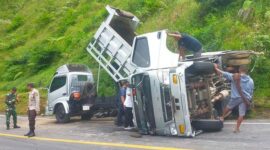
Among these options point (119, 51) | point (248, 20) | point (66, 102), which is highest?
point (248, 20)

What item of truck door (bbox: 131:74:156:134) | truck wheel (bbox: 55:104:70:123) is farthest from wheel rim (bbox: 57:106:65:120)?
truck door (bbox: 131:74:156:134)

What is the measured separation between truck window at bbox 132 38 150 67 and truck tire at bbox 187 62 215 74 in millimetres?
1083

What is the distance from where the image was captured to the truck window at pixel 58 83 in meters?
18.0

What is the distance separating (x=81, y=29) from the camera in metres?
32.8

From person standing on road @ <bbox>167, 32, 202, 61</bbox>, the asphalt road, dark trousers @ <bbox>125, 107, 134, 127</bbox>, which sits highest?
person standing on road @ <bbox>167, 32, 202, 61</bbox>

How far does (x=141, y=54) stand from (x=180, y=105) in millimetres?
1959

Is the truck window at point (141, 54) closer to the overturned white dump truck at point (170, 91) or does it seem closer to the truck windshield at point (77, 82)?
the overturned white dump truck at point (170, 91)

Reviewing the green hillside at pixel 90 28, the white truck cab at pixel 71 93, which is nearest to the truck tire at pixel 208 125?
the green hillside at pixel 90 28

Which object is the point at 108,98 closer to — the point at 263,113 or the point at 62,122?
the point at 62,122

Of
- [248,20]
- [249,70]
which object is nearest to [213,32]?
[248,20]

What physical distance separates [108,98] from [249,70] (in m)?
4.98

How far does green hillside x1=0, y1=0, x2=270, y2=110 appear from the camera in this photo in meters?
17.5

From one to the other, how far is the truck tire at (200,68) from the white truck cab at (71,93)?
6.83 meters

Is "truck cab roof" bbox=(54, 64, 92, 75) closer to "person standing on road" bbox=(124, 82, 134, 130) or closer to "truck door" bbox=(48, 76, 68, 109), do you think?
"truck door" bbox=(48, 76, 68, 109)
